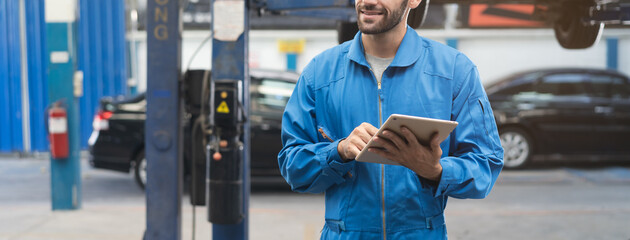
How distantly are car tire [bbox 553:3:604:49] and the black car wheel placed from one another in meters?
5.64

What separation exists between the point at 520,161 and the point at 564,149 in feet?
2.11

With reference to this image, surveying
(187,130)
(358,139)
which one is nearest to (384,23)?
(358,139)

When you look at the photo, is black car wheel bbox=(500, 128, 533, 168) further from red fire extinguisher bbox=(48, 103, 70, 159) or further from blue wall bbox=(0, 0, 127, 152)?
blue wall bbox=(0, 0, 127, 152)

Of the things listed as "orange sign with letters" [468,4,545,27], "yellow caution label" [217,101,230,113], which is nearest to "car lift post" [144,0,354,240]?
"yellow caution label" [217,101,230,113]

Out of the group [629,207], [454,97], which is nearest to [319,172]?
[454,97]

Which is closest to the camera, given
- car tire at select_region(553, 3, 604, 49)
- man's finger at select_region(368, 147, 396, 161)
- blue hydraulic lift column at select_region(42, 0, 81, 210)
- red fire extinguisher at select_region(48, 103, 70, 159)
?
man's finger at select_region(368, 147, 396, 161)

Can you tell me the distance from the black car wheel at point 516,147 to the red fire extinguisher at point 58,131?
6.09 meters

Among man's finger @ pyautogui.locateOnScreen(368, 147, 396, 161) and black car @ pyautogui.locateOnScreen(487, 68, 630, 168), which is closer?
man's finger @ pyautogui.locateOnScreen(368, 147, 396, 161)

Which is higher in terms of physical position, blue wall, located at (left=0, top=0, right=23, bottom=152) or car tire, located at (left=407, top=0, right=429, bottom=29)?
car tire, located at (left=407, top=0, right=429, bottom=29)

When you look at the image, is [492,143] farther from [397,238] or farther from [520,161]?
[520,161]

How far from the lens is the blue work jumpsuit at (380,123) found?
2.21 meters

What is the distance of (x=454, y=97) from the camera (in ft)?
7.40

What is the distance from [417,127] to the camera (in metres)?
1.94

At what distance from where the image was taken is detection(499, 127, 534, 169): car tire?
10.8m
